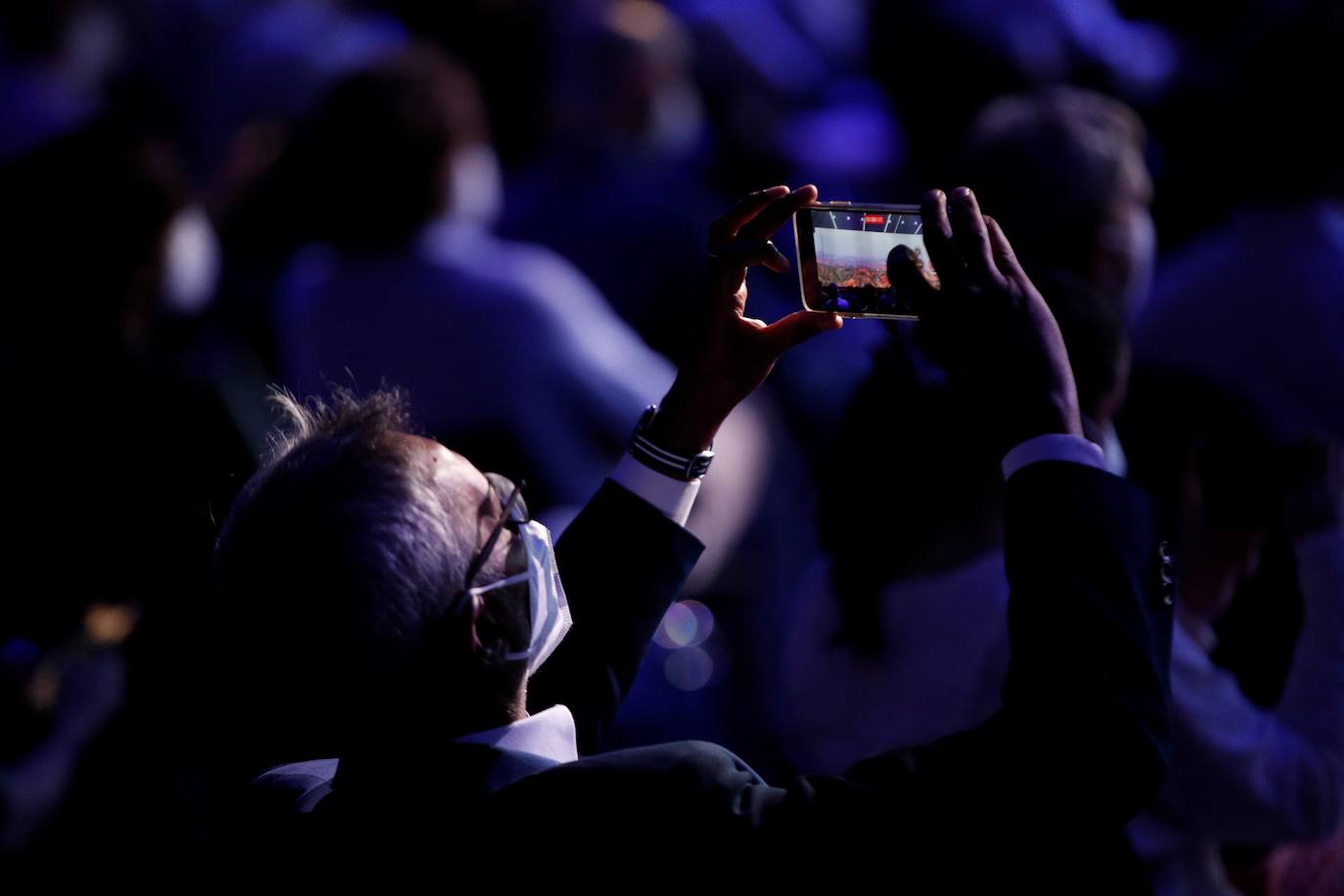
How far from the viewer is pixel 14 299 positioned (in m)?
2.85

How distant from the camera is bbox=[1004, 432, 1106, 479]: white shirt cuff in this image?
138cm

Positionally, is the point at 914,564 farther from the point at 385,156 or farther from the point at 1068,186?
the point at 385,156

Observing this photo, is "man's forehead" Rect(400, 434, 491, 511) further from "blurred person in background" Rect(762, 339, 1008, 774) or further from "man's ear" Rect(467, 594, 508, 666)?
"blurred person in background" Rect(762, 339, 1008, 774)

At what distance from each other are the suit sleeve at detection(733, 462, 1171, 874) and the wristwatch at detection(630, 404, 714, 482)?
0.47 meters

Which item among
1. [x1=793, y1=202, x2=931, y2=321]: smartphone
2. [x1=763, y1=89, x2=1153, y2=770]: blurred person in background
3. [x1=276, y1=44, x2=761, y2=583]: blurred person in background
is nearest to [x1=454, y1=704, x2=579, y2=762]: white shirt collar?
[x1=793, y1=202, x2=931, y2=321]: smartphone

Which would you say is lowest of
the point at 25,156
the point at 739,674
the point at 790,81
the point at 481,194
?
the point at 739,674

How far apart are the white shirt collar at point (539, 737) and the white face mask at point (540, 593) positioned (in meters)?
0.05

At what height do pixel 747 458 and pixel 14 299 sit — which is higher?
pixel 14 299

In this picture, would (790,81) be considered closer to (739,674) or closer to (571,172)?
(571,172)

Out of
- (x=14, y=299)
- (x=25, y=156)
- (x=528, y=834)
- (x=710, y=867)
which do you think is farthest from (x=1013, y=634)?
(x=25, y=156)

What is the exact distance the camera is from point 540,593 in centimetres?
155

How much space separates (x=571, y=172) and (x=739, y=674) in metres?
1.38

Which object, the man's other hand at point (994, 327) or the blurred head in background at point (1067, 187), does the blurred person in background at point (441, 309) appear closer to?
the blurred head in background at point (1067, 187)

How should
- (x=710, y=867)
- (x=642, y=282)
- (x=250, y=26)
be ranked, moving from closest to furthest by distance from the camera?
(x=710, y=867), (x=642, y=282), (x=250, y=26)
